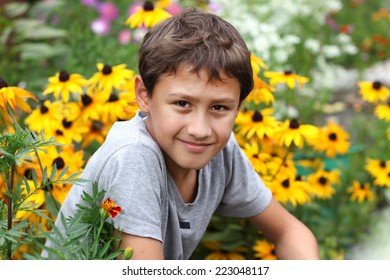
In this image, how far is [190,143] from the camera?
4.95ft

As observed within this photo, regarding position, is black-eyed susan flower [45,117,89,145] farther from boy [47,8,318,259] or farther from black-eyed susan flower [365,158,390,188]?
black-eyed susan flower [365,158,390,188]

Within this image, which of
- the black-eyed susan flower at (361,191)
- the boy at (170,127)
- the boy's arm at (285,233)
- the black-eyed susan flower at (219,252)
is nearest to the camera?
the boy at (170,127)

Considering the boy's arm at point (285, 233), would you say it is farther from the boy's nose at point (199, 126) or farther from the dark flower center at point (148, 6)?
the dark flower center at point (148, 6)

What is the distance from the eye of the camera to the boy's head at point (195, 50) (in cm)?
146

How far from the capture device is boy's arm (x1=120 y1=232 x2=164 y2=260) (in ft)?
4.87

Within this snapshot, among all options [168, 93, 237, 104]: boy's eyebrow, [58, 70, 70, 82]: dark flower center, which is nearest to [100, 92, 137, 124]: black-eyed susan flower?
[58, 70, 70, 82]: dark flower center

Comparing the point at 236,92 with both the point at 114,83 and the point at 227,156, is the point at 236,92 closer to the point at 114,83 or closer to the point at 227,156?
the point at 227,156

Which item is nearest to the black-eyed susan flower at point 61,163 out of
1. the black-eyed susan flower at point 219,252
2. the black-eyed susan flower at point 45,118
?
the black-eyed susan flower at point 45,118

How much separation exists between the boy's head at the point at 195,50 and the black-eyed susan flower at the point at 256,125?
20.4 inches

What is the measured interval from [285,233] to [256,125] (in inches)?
14.8

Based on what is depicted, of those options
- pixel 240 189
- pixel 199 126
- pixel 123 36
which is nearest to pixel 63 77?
pixel 240 189

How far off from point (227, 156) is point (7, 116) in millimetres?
602

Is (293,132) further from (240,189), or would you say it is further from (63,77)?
(63,77)
